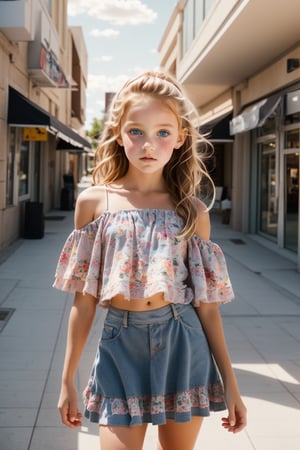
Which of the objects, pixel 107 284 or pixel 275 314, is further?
pixel 275 314

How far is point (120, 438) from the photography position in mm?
1785

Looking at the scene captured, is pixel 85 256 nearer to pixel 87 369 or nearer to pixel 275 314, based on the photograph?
pixel 87 369

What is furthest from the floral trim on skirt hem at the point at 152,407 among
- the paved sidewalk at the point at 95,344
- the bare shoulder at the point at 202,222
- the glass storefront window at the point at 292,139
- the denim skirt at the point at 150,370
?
the glass storefront window at the point at 292,139

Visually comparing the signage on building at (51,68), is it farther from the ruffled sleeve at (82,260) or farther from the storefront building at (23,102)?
the ruffled sleeve at (82,260)

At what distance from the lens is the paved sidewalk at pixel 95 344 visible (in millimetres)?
3566

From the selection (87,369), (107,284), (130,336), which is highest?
(107,284)

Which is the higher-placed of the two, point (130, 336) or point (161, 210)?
point (161, 210)

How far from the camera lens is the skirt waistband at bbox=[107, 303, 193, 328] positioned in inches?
73.2

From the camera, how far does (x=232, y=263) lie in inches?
421

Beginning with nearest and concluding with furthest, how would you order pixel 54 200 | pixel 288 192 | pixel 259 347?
pixel 259 347, pixel 288 192, pixel 54 200

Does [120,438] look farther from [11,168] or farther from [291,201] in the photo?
[11,168]

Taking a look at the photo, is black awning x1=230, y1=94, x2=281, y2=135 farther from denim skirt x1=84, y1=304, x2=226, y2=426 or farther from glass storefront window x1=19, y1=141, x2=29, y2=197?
denim skirt x1=84, y1=304, x2=226, y2=426

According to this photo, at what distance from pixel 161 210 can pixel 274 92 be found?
36.3 feet

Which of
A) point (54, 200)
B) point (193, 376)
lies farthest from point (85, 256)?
point (54, 200)
